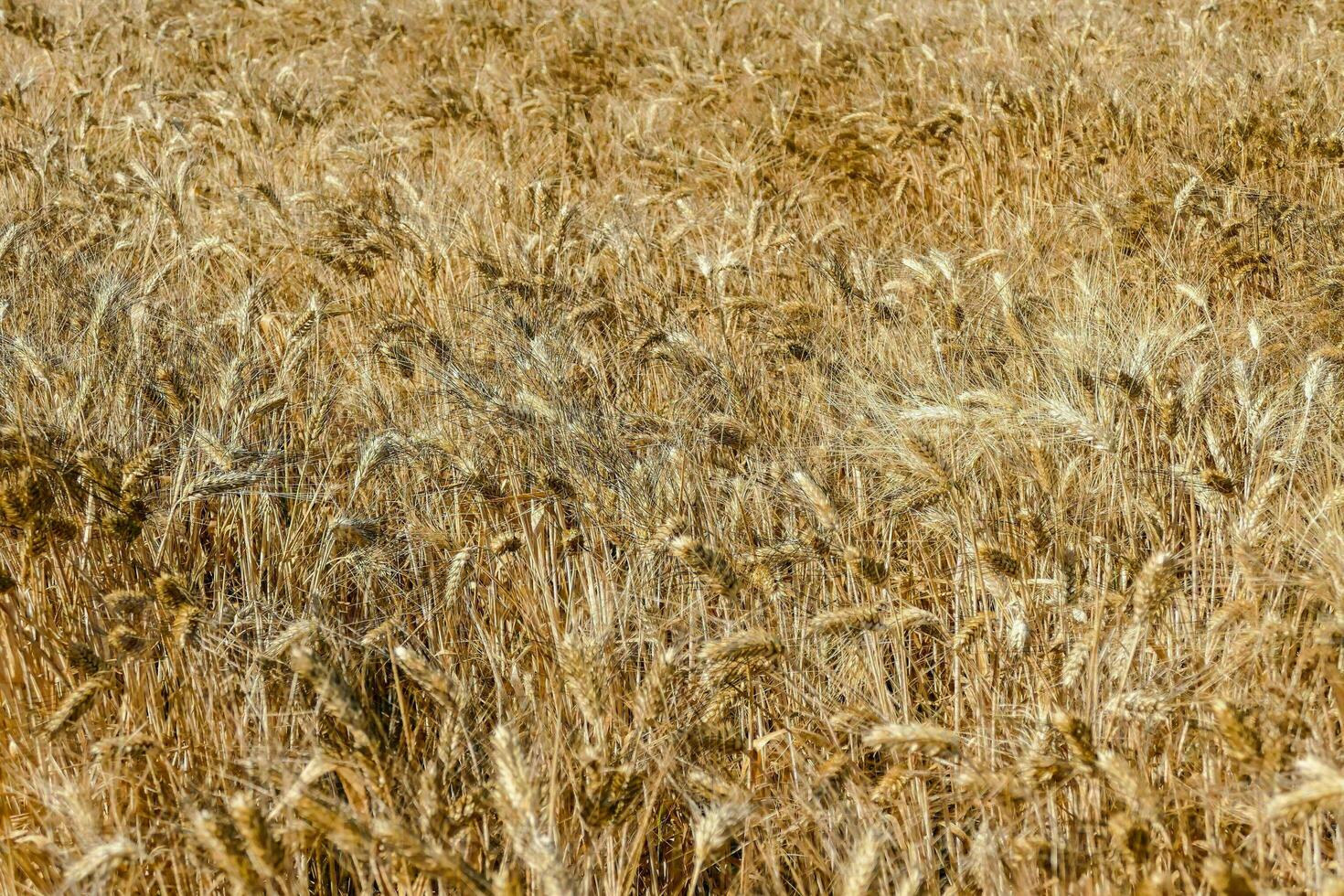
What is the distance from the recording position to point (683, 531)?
1930 mm

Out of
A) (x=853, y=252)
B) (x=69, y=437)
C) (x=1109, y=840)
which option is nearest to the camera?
(x=1109, y=840)

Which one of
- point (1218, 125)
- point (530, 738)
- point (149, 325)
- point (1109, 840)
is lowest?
point (530, 738)

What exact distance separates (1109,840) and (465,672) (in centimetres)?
106

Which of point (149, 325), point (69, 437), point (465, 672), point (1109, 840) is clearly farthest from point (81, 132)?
point (1109, 840)

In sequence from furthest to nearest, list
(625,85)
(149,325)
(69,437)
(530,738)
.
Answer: (625,85) < (149,325) < (69,437) < (530,738)

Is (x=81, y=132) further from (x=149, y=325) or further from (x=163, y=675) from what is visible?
(x=163, y=675)

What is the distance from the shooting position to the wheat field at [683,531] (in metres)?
1.40

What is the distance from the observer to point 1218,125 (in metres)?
4.07

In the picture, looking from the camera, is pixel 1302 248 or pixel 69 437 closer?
pixel 69 437

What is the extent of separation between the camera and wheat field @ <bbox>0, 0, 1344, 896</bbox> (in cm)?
140

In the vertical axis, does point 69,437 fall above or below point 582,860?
above

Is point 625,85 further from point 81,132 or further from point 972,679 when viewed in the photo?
point 972,679

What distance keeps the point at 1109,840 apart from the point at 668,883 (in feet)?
2.15

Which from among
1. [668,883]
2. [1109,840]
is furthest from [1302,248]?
[668,883]
